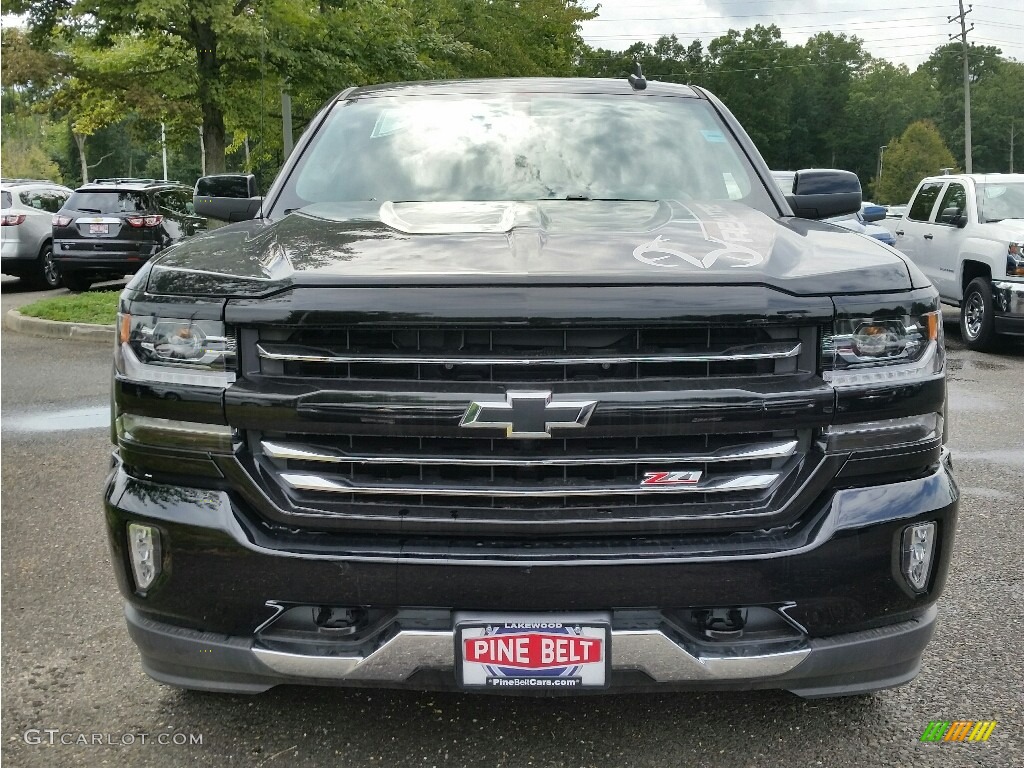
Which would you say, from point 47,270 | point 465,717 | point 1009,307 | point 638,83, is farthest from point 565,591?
point 47,270

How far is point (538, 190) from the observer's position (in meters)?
3.70

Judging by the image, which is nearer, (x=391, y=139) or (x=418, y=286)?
(x=418, y=286)

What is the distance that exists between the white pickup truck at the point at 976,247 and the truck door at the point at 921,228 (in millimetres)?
12

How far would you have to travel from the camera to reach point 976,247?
11.0 m

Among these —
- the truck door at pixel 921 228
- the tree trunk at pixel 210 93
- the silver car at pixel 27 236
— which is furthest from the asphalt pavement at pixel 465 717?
the tree trunk at pixel 210 93

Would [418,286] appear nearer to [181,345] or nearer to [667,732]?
[181,345]

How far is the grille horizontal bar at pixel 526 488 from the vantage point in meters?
2.45

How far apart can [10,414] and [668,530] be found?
6.69 m

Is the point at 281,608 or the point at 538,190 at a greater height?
the point at 538,190

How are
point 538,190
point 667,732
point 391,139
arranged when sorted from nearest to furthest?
1. point 667,732
2. point 538,190
3. point 391,139

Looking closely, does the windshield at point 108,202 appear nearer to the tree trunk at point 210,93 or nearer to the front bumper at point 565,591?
the tree trunk at point 210,93

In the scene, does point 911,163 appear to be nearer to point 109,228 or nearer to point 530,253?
point 109,228

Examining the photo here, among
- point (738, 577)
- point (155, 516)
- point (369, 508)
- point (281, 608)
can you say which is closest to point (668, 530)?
point (738, 577)

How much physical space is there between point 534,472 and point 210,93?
1843 cm
